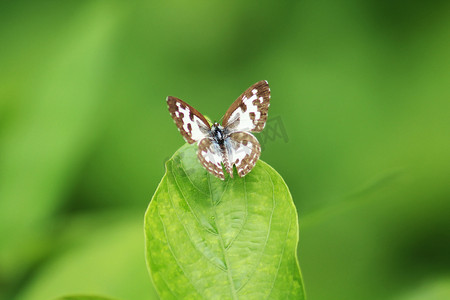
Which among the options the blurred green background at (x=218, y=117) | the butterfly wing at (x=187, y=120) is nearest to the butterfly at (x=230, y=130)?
the butterfly wing at (x=187, y=120)

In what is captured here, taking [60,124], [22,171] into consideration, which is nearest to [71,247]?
[22,171]

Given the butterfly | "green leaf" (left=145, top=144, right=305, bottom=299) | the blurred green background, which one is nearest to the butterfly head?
the butterfly

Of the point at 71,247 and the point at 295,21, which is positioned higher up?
the point at 295,21

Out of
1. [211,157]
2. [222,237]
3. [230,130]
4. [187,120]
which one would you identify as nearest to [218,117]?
[230,130]

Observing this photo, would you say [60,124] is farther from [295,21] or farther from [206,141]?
[295,21]

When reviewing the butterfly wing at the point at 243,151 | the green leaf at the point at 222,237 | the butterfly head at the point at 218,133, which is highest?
the butterfly head at the point at 218,133

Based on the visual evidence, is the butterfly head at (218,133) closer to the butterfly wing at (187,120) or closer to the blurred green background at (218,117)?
the butterfly wing at (187,120)

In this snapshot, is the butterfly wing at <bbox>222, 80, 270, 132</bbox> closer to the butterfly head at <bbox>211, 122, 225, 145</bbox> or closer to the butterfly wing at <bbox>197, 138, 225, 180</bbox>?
the butterfly head at <bbox>211, 122, 225, 145</bbox>
